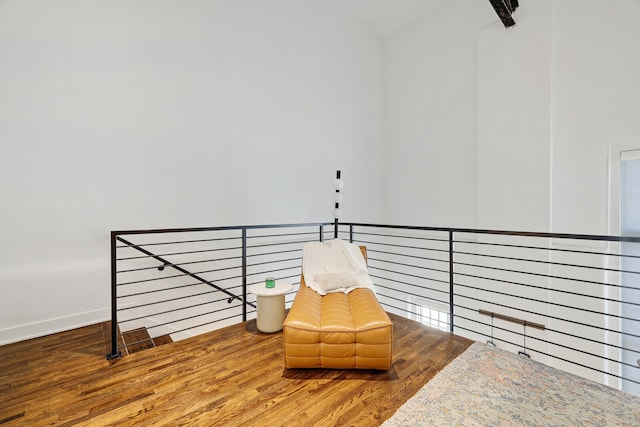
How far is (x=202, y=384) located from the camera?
185 cm

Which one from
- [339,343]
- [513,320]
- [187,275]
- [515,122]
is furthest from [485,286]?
[187,275]

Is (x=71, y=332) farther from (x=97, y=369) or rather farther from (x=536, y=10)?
(x=536, y=10)

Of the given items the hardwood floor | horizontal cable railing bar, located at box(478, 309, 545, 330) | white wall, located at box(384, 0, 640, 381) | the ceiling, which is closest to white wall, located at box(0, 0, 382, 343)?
the ceiling

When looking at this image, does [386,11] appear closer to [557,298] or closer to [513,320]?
[557,298]

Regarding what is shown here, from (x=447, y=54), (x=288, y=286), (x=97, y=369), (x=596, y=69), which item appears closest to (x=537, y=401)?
(x=288, y=286)

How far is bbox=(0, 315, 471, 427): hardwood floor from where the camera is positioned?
157 cm

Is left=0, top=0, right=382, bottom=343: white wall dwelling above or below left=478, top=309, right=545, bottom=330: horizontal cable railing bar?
above

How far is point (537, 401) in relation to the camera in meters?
1.66

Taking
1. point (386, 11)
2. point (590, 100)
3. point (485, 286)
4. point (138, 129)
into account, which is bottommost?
point (485, 286)

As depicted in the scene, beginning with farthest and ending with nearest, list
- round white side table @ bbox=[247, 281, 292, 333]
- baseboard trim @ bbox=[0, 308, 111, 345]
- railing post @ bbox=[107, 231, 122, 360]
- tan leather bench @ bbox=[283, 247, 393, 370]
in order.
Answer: round white side table @ bbox=[247, 281, 292, 333], baseboard trim @ bbox=[0, 308, 111, 345], railing post @ bbox=[107, 231, 122, 360], tan leather bench @ bbox=[283, 247, 393, 370]

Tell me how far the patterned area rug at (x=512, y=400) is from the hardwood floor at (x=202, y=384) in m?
0.11

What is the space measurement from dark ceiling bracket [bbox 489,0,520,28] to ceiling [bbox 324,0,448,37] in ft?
→ 3.91

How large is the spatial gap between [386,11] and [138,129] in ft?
13.3

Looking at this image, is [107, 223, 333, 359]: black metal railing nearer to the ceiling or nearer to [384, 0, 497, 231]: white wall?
[384, 0, 497, 231]: white wall
